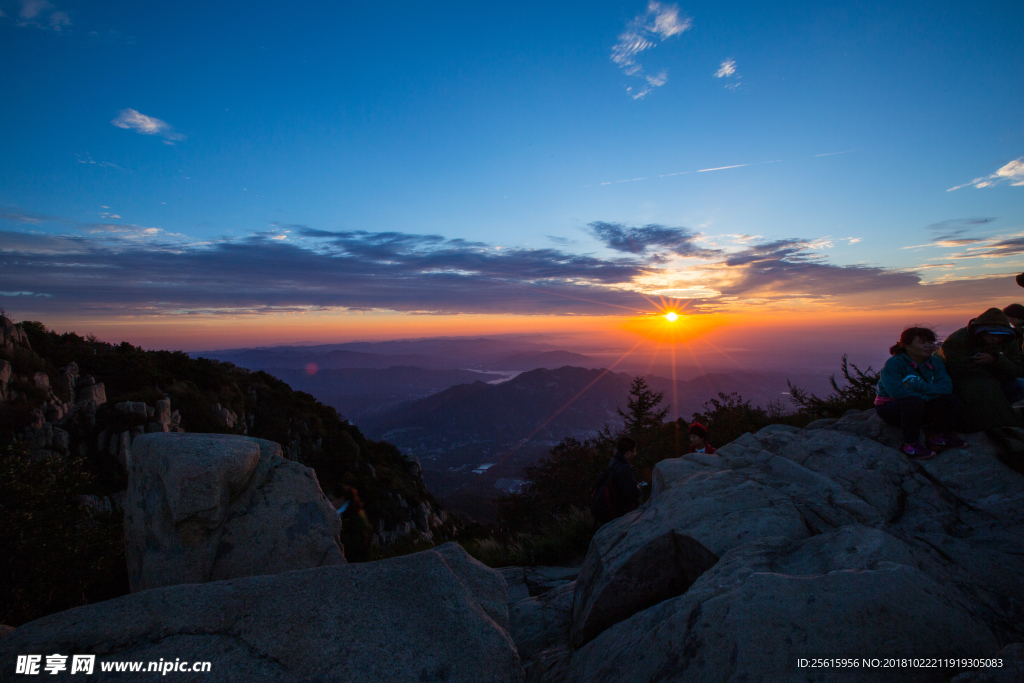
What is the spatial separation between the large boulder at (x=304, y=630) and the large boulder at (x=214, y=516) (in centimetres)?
256

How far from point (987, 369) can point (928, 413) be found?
116cm

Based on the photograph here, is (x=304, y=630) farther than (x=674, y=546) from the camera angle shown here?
No

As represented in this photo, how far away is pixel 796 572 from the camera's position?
4031 mm

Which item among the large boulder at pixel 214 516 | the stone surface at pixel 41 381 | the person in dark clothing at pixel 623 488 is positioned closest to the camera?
the large boulder at pixel 214 516

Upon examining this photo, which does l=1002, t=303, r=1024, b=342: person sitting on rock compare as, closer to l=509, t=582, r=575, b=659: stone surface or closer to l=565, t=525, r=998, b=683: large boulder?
l=565, t=525, r=998, b=683: large boulder

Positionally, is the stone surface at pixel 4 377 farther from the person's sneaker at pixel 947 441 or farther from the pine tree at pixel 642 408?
the person's sneaker at pixel 947 441

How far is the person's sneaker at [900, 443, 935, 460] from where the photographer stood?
7.13 metres

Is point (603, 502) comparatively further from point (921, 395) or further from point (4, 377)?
point (4, 377)

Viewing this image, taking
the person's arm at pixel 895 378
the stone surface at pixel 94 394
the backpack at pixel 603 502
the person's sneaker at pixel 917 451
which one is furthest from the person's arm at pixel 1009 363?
the stone surface at pixel 94 394

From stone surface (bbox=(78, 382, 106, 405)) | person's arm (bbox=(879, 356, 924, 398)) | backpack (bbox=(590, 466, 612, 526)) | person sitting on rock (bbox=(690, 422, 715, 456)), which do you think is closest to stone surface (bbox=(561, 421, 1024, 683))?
person's arm (bbox=(879, 356, 924, 398))

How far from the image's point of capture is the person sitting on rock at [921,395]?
7.29 m

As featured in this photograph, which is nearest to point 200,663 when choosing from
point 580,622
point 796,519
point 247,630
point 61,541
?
point 247,630

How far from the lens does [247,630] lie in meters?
4.00

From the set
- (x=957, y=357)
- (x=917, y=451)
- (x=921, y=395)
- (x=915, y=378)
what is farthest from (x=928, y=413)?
(x=957, y=357)
